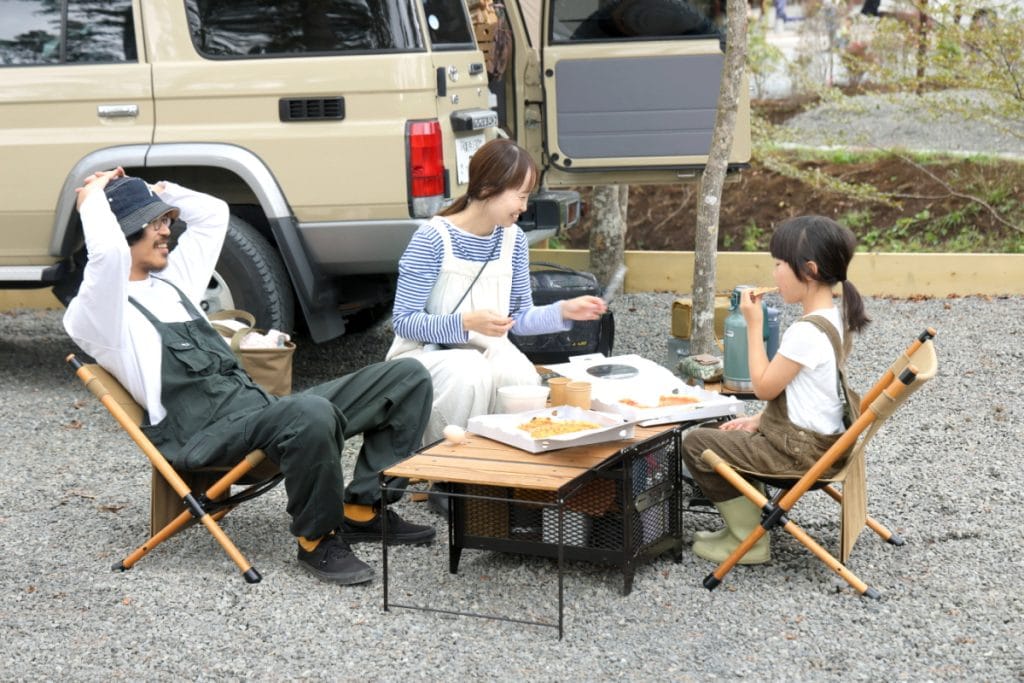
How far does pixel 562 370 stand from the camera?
432 centimetres

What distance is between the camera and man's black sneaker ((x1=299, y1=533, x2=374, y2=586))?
3.87 m

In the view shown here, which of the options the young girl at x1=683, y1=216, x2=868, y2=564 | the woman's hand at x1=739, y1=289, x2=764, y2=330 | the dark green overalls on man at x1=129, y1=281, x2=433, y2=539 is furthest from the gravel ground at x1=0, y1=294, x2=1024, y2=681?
the woman's hand at x1=739, y1=289, x2=764, y2=330

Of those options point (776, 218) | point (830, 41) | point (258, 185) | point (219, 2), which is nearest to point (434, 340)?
point (258, 185)

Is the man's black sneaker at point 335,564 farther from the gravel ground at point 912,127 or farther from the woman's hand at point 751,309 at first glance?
the gravel ground at point 912,127

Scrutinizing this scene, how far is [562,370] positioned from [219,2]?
253 cm

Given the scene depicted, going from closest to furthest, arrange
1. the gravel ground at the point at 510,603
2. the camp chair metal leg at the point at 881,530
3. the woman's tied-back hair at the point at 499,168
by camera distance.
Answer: the gravel ground at the point at 510,603 → the camp chair metal leg at the point at 881,530 → the woman's tied-back hair at the point at 499,168

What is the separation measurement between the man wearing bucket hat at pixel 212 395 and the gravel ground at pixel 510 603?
0.16 m

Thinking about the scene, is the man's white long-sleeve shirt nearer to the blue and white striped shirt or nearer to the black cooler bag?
the blue and white striped shirt

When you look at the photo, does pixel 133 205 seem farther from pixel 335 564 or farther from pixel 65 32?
pixel 65 32

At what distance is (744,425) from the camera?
13.2ft

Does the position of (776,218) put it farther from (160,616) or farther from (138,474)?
(160,616)

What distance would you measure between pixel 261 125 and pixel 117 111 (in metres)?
0.66

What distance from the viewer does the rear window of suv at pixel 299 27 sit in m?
5.62

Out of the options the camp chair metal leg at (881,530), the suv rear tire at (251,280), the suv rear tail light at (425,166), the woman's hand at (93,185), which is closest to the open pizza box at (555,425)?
the camp chair metal leg at (881,530)
